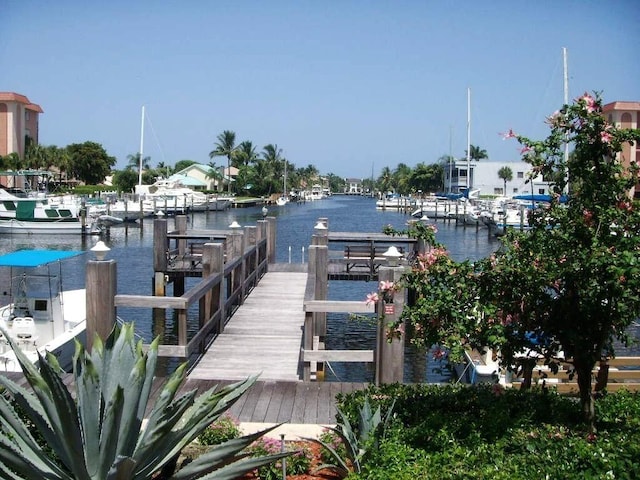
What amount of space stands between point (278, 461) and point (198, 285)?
675cm

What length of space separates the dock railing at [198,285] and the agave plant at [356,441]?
373 cm

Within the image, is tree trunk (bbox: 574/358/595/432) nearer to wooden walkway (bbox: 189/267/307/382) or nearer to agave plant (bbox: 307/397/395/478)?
agave plant (bbox: 307/397/395/478)

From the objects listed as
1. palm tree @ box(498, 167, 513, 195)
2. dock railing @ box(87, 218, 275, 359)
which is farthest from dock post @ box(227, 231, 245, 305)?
palm tree @ box(498, 167, 513, 195)

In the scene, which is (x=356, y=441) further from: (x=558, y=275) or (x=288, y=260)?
(x=288, y=260)

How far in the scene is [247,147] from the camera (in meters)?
134

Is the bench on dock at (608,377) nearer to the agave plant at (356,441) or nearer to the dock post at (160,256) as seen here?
the agave plant at (356,441)

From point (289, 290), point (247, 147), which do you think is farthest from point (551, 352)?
point (247, 147)

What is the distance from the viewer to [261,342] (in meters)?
13.8

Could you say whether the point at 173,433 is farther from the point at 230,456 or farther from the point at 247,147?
the point at 247,147

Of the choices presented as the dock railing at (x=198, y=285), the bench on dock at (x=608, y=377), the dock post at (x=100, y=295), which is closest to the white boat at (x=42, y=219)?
the dock railing at (x=198, y=285)

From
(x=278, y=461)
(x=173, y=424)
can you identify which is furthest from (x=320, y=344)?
(x=173, y=424)

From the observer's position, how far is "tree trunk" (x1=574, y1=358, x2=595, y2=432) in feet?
19.6

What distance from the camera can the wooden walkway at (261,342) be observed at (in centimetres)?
1191

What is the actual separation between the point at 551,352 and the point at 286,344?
8046 mm
